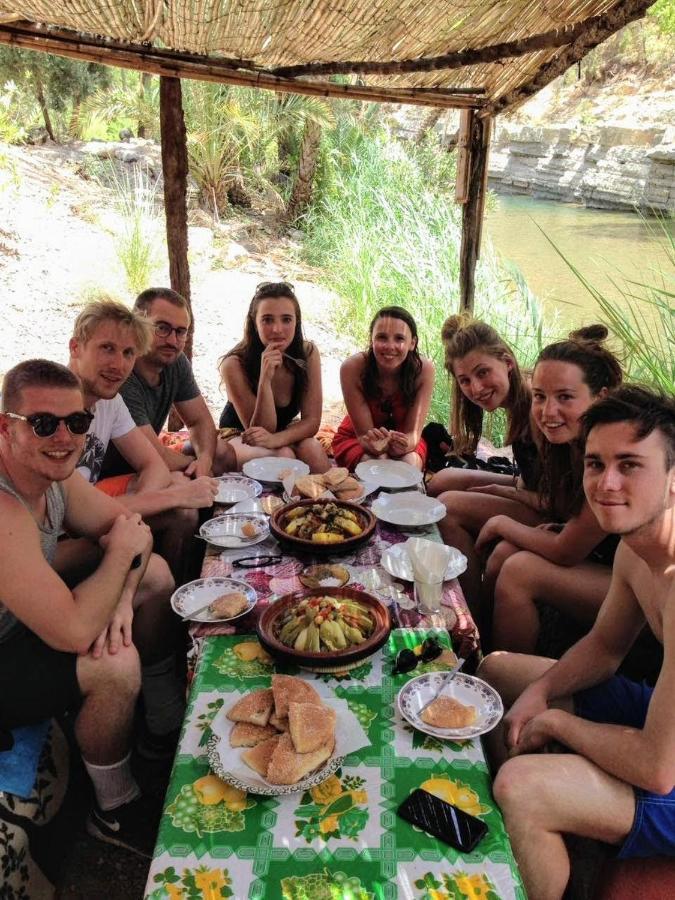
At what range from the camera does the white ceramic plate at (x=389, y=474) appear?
304 centimetres

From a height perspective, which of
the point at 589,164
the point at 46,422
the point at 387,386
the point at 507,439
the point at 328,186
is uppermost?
the point at 589,164

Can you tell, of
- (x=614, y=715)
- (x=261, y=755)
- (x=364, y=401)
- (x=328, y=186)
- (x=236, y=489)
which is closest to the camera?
(x=261, y=755)

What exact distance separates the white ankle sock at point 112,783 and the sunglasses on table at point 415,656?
0.97 m

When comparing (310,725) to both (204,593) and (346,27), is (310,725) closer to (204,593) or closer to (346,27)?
(204,593)

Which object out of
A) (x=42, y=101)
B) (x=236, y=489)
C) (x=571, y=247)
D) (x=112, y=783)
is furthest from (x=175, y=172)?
(x=571, y=247)

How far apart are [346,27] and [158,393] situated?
208 centimetres

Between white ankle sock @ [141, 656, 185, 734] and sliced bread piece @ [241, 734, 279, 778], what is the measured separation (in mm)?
1093

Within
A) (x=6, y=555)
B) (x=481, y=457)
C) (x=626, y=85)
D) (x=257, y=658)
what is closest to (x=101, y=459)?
(x=6, y=555)

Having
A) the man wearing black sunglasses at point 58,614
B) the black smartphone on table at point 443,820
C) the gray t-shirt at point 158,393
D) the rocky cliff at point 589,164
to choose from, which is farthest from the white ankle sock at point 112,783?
the rocky cliff at point 589,164

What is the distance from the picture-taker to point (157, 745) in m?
2.44

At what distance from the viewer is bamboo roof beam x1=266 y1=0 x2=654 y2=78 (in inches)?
118

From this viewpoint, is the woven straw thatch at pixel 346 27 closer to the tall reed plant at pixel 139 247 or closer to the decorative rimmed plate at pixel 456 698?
the decorative rimmed plate at pixel 456 698

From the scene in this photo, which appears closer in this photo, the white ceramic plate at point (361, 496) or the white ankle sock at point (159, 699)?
the white ankle sock at point (159, 699)

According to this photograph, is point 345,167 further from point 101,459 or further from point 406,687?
point 406,687
